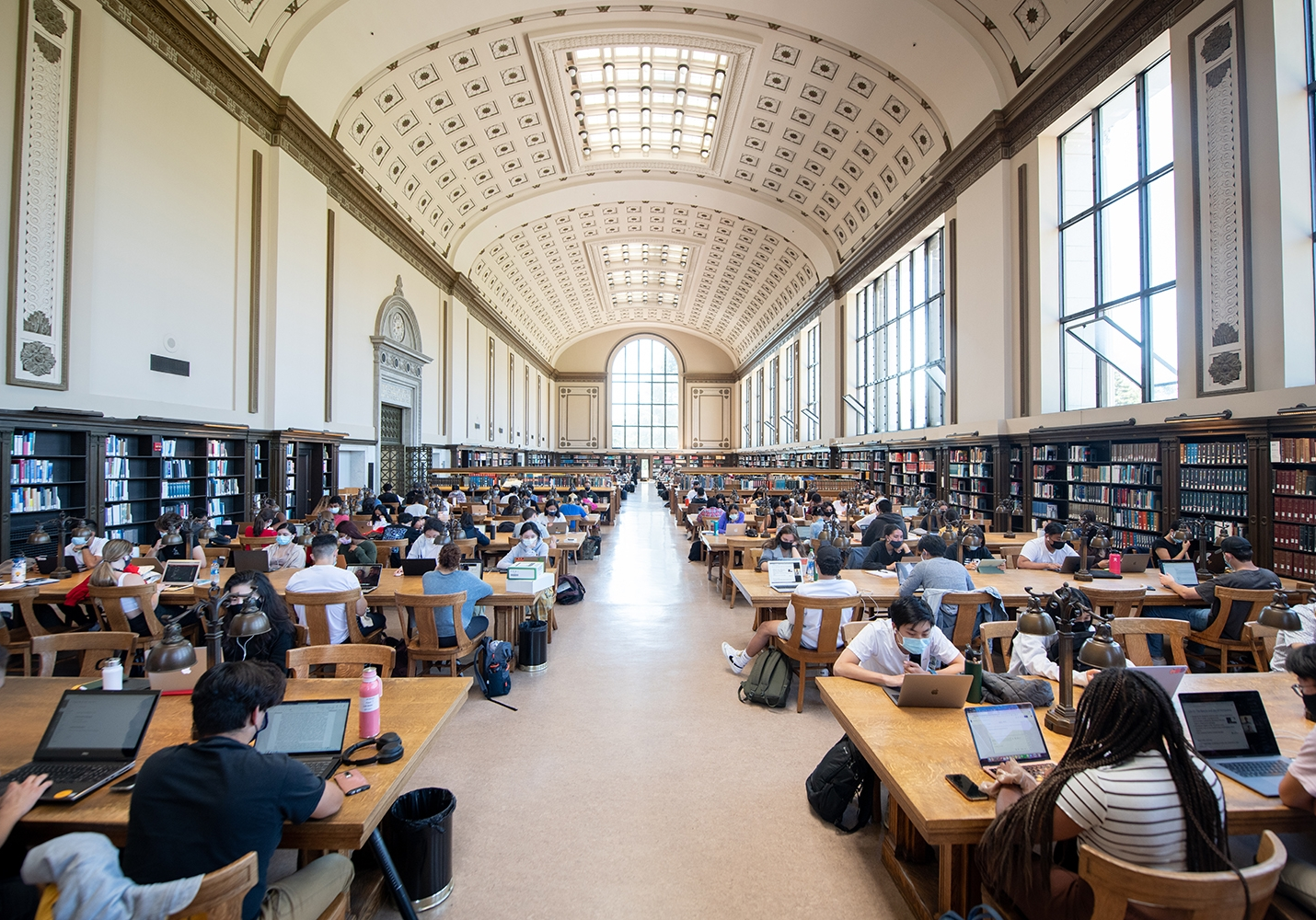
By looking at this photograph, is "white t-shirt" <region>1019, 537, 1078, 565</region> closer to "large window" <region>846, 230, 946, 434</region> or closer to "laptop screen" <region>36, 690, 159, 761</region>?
"laptop screen" <region>36, 690, 159, 761</region>

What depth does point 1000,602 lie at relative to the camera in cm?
453

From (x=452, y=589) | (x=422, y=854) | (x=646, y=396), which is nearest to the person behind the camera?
(x=422, y=854)

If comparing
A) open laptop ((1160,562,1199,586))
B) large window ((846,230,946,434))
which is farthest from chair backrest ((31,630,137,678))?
large window ((846,230,946,434))

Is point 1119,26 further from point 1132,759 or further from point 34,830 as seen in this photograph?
point 34,830

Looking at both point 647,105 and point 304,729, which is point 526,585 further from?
point 647,105

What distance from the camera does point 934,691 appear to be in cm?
265

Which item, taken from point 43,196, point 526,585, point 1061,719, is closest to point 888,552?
point 526,585

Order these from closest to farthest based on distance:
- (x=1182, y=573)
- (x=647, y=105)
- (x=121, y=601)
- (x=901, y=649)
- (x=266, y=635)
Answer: (x=901, y=649)
(x=266, y=635)
(x=121, y=601)
(x=1182, y=573)
(x=647, y=105)

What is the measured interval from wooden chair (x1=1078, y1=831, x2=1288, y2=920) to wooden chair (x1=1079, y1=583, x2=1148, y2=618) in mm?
3665

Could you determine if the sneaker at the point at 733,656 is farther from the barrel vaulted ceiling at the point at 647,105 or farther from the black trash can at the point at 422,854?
the barrel vaulted ceiling at the point at 647,105

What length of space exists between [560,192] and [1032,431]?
53.7 ft

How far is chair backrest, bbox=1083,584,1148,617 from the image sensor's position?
4.59m

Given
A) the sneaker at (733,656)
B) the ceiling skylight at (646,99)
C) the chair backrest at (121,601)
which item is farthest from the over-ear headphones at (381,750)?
the ceiling skylight at (646,99)

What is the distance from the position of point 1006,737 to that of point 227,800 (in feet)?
7.92
